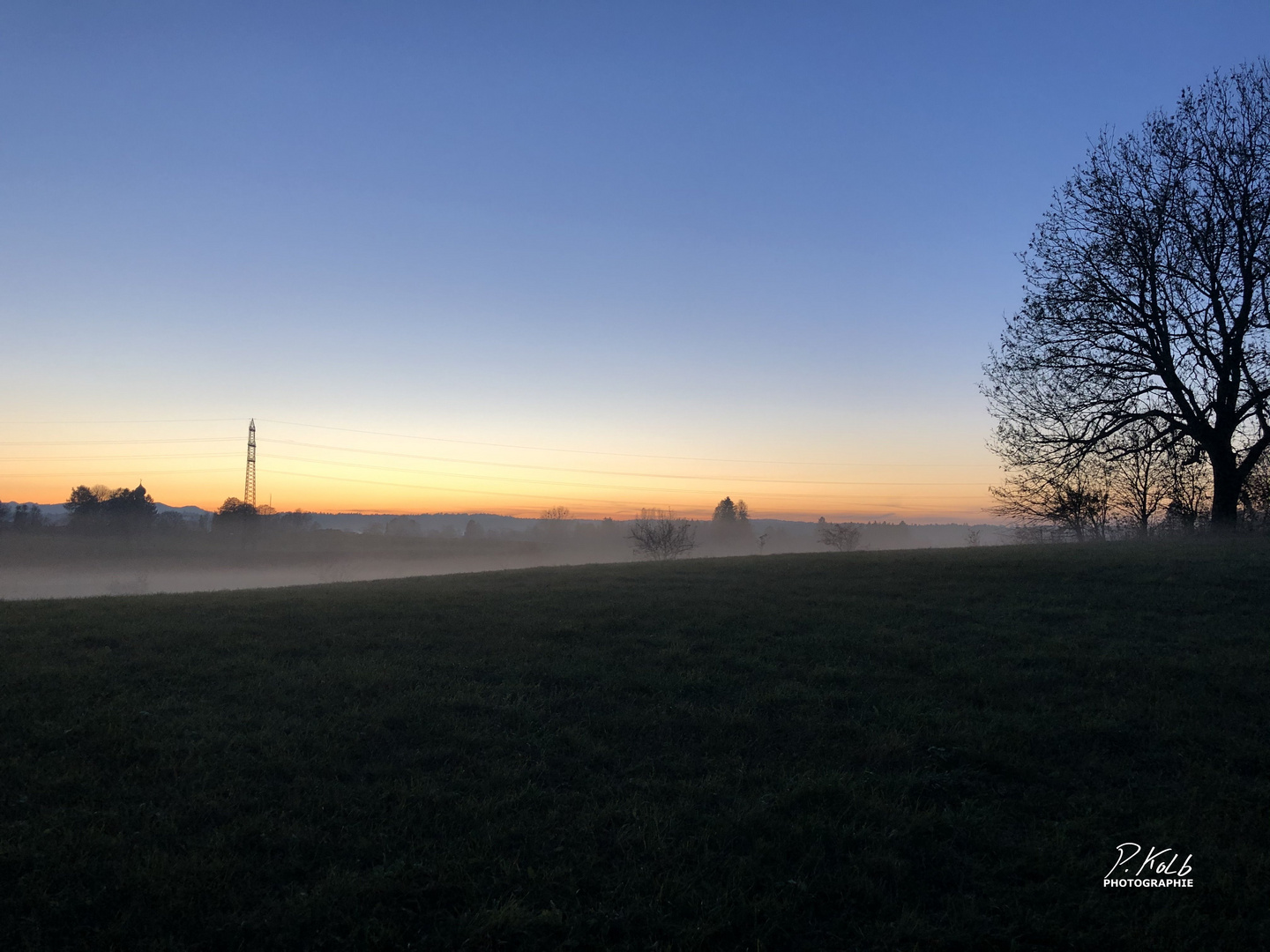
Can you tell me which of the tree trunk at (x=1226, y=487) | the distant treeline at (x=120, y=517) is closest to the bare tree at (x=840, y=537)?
the distant treeline at (x=120, y=517)

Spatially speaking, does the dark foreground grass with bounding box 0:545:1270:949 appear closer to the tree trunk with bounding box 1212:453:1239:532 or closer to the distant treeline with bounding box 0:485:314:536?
the tree trunk with bounding box 1212:453:1239:532

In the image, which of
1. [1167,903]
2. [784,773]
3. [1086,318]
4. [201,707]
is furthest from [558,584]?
[1086,318]

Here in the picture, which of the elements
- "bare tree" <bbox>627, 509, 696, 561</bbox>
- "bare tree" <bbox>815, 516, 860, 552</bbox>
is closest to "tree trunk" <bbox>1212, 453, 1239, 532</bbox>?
"bare tree" <bbox>627, 509, 696, 561</bbox>

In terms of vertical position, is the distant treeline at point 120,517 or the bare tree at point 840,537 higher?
the distant treeline at point 120,517

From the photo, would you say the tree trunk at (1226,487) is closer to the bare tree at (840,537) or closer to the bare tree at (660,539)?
the bare tree at (660,539)

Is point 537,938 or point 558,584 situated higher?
point 558,584

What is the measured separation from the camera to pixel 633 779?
272 inches

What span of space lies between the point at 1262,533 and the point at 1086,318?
8048 millimetres

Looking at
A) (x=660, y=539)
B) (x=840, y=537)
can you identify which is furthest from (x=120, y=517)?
(x=840, y=537)

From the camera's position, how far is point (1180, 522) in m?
27.0

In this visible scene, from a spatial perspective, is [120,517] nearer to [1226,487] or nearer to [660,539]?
[660,539]

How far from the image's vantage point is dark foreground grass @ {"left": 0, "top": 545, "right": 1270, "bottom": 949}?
4.98 meters

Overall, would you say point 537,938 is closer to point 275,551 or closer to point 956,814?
point 956,814

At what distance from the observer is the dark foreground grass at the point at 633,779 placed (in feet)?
16.3
